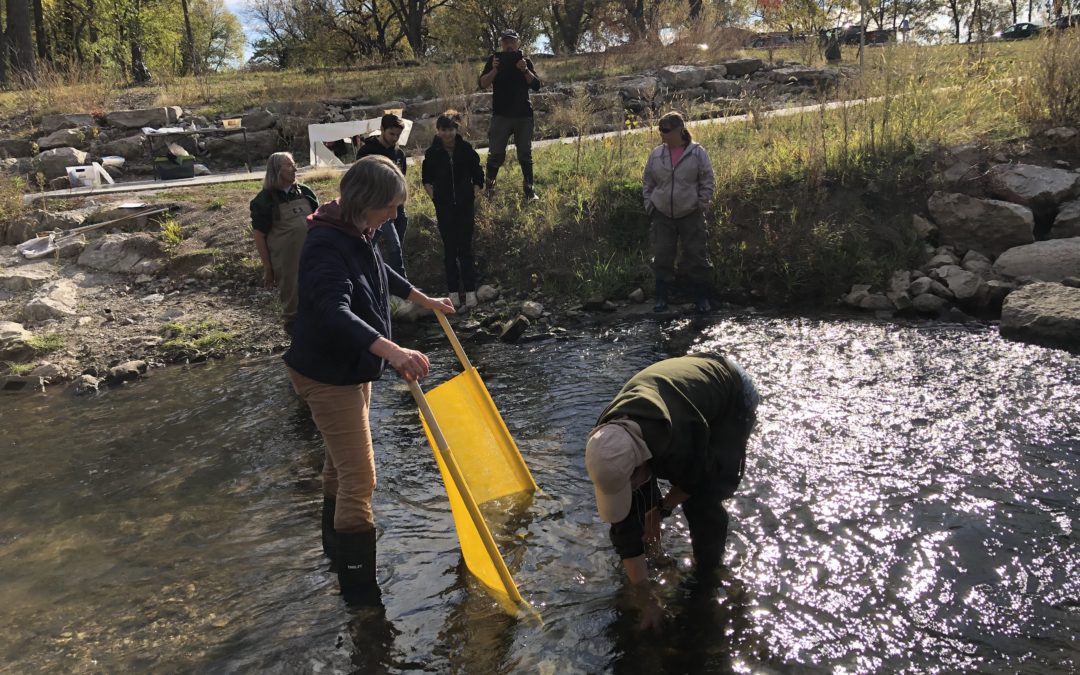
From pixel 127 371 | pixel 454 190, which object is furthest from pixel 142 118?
pixel 454 190

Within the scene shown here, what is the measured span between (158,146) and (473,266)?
11063mm

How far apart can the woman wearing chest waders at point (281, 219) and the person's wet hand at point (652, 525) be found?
11.7 ft

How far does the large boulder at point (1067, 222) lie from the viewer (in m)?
7.36

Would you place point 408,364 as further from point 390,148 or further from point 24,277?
point 24,277

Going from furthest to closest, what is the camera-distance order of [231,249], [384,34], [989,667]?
[384,34] < [231,249] < [989,667]

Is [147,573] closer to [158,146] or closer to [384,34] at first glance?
[158,146]

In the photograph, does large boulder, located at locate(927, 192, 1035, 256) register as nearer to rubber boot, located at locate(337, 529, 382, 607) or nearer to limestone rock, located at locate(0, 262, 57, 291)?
rubber boot, located at locate(337, 529, 382, 607)

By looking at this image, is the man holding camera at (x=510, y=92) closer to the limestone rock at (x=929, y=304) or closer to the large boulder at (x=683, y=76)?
the limestone rock at (x=929, y=304)

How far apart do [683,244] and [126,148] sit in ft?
43.8

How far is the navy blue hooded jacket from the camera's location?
9.48 feet

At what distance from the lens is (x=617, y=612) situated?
3.31 metres

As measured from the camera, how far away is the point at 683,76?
685 inches

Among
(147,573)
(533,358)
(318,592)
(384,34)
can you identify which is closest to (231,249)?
(533,358)

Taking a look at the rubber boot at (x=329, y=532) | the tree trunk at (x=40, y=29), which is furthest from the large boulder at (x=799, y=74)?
the tree trunk at (x=40, y=29)
